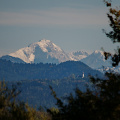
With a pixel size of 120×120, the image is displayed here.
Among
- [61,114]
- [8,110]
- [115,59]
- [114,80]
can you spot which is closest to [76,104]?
[61,114]

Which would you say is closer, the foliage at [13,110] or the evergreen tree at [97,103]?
the evergreen tree at [97,103]

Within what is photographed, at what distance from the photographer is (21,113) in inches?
1341

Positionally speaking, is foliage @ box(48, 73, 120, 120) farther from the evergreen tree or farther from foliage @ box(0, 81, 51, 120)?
foliage @ box(0, 81, 51, 120)

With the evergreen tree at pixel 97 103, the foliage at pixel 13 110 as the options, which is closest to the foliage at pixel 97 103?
the evergreen tree at pixel 97 103

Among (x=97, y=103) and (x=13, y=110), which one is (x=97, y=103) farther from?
(x=13, y=110)

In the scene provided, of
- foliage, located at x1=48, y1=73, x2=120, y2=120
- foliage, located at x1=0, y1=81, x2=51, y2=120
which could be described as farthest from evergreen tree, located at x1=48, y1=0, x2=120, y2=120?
foliage, located at x1=0, y1=81, x2=51, y2=120

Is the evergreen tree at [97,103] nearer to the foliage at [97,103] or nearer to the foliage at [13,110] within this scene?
the foliage at [97,103]

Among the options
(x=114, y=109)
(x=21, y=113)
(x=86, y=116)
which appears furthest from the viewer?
(x=21, y=113)

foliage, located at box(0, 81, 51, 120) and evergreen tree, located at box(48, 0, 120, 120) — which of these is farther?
foliage, located at box(0, 81, 51, 120)

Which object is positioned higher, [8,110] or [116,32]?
[116,32]

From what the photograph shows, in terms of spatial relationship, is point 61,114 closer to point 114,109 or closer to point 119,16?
point 114,109

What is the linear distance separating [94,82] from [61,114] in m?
3.99

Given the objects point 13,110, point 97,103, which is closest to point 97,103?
point 97,103

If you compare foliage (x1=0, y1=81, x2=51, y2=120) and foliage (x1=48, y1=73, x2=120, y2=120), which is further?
foliage (x1=0, y1=81, x2=51, y2=120)
